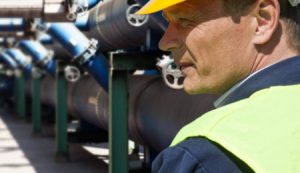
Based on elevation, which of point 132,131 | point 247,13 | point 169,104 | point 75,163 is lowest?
point 75,163

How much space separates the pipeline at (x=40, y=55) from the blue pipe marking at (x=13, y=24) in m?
1.20

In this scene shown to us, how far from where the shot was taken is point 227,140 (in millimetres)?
850

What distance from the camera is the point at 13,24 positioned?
952 centimetres

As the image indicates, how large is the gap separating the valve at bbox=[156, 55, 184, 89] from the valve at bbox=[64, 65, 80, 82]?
13.4 feet

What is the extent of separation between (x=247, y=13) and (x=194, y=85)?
187mm

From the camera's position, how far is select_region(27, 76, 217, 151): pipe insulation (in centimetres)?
386

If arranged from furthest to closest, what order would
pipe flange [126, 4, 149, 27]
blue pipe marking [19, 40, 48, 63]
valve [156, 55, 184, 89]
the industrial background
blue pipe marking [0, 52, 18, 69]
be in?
blue pipe marking [0, 52, 18, 69]
blue pipe marking [19, 40, 48, 63]
pipe flange [126, 4, 149, 27]
the industrial background
valve [156, 55, 184, 89]

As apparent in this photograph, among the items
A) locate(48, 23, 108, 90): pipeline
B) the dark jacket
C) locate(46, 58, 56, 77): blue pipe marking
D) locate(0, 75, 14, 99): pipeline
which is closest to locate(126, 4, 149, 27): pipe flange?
locate(48, 23, 108, 90): pipeline

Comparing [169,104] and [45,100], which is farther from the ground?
[169,104]

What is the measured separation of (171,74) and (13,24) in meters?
5.93

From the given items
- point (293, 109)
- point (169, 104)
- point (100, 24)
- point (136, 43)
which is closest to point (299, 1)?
point (293, 109)

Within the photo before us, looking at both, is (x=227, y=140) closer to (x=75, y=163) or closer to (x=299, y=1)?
(x=299, y=1)

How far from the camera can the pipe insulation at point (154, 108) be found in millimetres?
3859

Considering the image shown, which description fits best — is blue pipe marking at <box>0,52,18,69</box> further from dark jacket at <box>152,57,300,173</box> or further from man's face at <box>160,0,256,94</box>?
dark jacket at <box>152,57,300,173</box>
